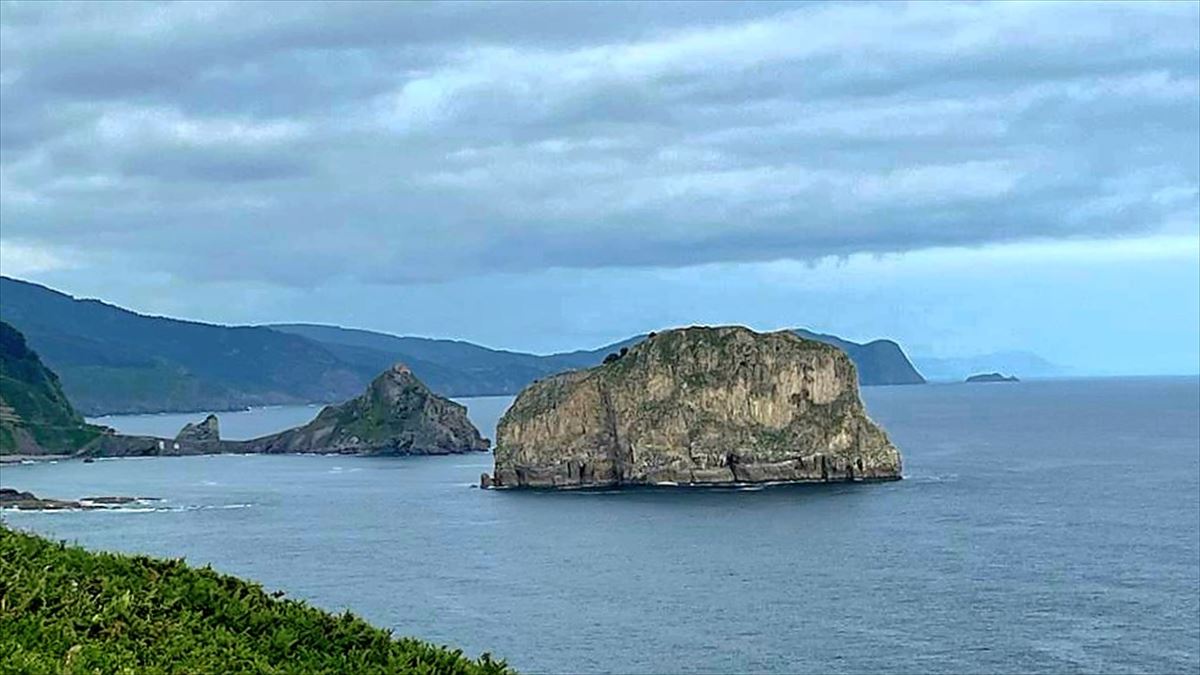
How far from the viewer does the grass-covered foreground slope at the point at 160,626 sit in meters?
20.5

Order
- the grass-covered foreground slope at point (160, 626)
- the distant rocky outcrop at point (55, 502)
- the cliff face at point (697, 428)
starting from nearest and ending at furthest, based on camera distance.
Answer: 1. the grass-covered foreground slope at point (160, 626)
2. the distant rocky outcrop at point (55, 502)
3. the cliff face at point (697, 428)

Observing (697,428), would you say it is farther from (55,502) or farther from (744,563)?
(55,502)

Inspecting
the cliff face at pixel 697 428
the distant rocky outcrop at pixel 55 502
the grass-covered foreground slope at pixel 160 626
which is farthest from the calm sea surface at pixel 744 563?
the grass-covered foreground slope at pixel 160 626

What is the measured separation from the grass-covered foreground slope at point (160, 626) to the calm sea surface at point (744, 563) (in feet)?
132

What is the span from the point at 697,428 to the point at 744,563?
58401 mm

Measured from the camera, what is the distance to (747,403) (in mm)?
156375

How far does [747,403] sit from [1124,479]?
36.0m

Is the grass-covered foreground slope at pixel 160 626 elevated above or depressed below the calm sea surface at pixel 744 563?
above

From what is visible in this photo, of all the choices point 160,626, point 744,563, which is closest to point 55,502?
point 744,563

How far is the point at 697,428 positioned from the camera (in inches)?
6117

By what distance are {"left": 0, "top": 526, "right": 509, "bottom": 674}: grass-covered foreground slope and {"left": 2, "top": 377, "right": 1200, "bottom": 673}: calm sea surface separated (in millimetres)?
40209

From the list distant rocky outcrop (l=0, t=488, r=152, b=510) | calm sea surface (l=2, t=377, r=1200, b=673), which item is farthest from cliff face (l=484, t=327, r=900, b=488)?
distant rocky outcrop (l=0, t=488, r=152, b=510)

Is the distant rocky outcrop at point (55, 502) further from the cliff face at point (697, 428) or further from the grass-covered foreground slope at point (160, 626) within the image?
the grass-covered foreground slope at point (160, 626)

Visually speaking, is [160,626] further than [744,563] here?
No
